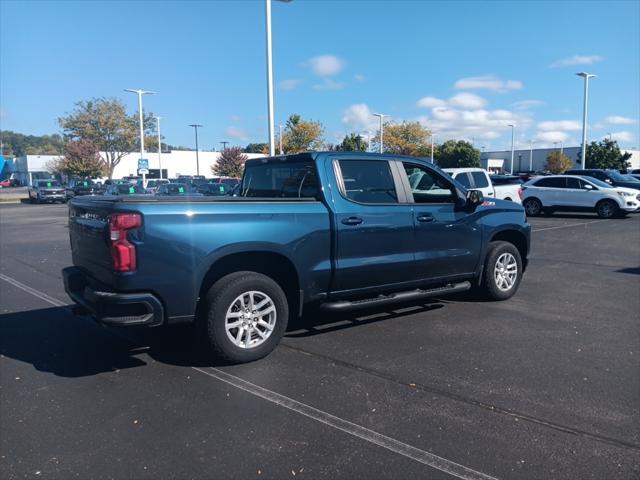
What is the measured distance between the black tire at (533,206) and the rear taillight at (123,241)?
20459 millimetres

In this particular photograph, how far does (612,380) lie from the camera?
455 cm

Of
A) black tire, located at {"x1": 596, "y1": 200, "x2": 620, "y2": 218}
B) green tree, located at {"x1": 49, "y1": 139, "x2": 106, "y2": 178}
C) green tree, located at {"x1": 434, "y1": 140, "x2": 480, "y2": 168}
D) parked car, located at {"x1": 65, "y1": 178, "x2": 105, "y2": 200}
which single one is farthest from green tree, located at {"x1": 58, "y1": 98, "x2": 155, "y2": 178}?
black tire, located at {"x1": 596, "y1": 200, "x2": 620, "y2": 218}

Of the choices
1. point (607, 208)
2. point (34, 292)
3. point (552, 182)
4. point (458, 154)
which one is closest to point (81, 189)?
point (552, 182)

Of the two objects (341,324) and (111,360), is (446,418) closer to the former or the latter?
(341,324)

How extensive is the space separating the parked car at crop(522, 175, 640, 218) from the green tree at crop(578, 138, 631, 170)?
35.3 metres

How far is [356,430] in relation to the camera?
12.1 feet

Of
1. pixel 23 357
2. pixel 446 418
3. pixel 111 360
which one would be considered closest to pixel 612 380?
pixel 446 418

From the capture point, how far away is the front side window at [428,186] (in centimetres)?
625

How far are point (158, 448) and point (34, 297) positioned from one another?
212 inches

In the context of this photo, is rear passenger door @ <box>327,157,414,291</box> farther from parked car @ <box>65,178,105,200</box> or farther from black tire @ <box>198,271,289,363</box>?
parked car @ <box>65,178,105,200</box>

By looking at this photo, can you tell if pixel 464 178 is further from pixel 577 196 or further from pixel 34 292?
pixel 34 292

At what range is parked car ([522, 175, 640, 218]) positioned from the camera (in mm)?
20547

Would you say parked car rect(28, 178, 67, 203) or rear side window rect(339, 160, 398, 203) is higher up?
rear side window rect(339, 160, 398, 203)

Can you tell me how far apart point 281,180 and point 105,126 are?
61001 mm
